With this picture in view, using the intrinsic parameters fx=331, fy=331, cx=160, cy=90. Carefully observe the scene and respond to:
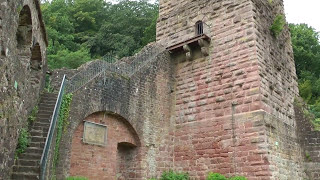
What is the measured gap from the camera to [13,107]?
654 cm

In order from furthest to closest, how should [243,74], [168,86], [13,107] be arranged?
[168,86] < [243,74] < [13,107]

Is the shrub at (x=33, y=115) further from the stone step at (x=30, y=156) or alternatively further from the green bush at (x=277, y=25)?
the green bush at (x=277, y=25)

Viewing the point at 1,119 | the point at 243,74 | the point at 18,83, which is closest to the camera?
the point at 1,119

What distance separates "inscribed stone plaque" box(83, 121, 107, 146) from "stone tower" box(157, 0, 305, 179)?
9.99 ft

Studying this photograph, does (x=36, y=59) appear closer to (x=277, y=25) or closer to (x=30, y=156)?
(x=30, y=156)

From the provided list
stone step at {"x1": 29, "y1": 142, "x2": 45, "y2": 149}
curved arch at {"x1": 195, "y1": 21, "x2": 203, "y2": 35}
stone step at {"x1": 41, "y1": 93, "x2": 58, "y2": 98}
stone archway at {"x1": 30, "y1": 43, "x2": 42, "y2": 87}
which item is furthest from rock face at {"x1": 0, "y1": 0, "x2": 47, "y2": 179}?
curved arch at {"x1": 195, "y1": 21, "x2": 203, "y2": 35}

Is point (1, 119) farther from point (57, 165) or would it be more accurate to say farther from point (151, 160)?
point (151, 160)

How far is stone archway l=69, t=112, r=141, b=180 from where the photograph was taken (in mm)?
9609

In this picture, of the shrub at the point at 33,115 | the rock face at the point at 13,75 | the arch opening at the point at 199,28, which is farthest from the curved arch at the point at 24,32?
the arch opening at the point at 199,28

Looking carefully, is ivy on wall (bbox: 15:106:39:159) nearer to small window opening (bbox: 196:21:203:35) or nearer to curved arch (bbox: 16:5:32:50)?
curved arch (bbox: 16:5:32:50)

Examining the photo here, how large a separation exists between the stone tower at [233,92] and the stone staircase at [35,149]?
5.16m

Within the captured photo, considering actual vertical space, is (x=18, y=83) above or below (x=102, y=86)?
below

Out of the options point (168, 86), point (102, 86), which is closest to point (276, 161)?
point (168, 86)

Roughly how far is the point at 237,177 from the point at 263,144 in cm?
125
